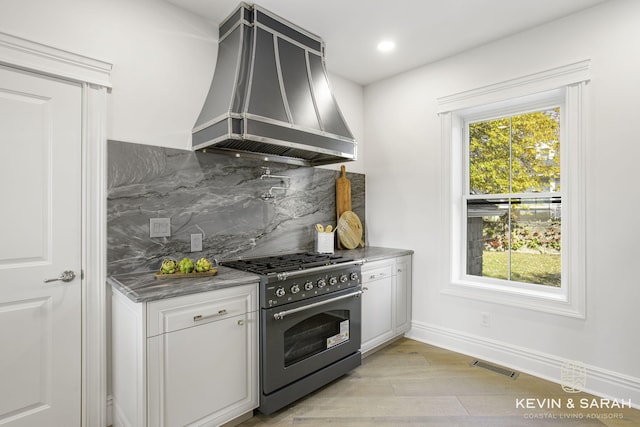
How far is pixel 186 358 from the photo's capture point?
5.64 ft

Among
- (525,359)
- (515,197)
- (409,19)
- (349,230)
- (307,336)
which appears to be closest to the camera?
(307,336)

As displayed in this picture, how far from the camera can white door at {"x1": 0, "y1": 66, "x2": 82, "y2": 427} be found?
5.56ft

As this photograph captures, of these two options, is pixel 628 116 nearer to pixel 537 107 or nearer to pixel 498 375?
pixel 537 107

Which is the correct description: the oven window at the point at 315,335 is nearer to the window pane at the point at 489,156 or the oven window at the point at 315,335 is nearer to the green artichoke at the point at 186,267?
the green artichoke at the point at 186,267

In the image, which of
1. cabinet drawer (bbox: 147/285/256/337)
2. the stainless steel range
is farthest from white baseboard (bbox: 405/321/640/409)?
cabinet drawer (bbox: 147/285/256/337)

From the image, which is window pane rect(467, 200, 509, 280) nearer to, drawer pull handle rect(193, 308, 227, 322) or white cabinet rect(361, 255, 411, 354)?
white cabinet rect(361, 255, 411, 354)

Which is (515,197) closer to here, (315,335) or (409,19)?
(409,19)

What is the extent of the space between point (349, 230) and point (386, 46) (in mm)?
1789

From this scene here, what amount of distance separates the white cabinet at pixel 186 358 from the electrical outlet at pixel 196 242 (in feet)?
1.89

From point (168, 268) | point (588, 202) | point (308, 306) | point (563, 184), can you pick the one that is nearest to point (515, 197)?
point (563, 184)

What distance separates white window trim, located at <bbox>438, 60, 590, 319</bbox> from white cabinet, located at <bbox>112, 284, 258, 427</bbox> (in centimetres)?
204

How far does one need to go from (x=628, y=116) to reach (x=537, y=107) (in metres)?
0.66

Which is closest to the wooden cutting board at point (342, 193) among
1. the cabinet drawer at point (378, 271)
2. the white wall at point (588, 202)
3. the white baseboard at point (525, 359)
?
the white wall at point (588, 202)

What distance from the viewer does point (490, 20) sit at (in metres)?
2.51
